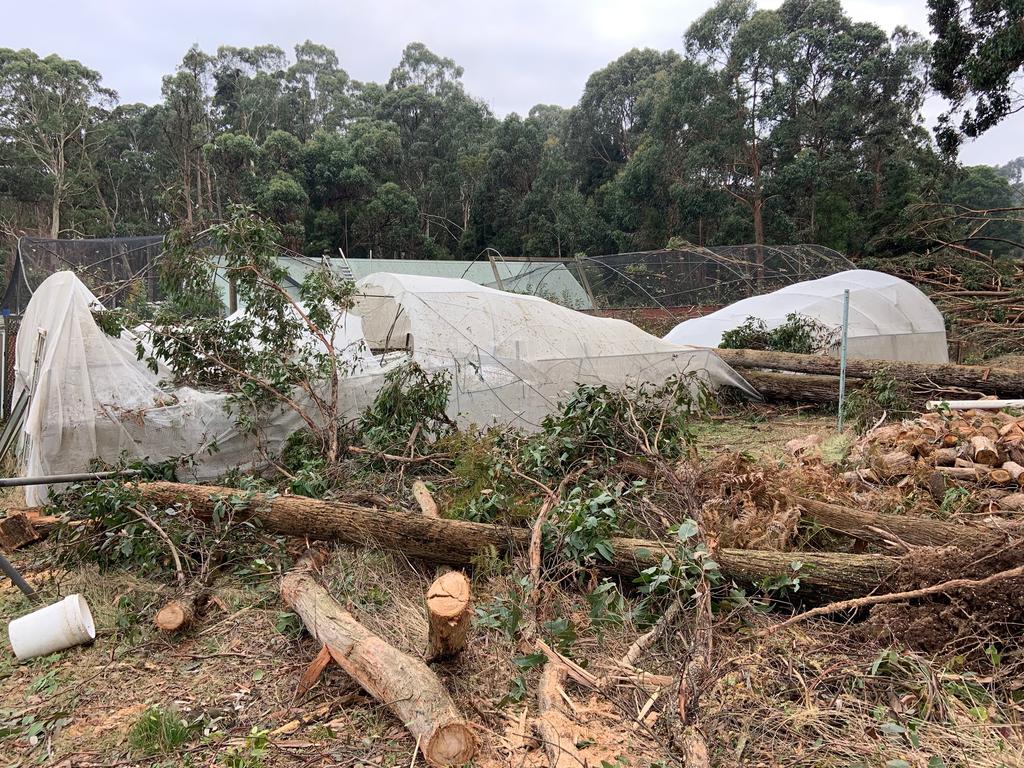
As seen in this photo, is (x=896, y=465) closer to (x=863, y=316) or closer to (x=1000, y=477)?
(x=1000, y=477)

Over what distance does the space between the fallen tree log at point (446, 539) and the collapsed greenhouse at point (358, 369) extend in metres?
1.31

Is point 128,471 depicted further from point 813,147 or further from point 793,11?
point 793,11

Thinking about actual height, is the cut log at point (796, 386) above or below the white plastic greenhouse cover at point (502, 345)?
below

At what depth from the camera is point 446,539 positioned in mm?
4012

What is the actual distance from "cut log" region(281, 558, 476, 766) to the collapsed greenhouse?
10.2ft

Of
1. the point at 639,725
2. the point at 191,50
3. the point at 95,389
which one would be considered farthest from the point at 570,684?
the point at 191,50

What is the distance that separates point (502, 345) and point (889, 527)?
4.63m

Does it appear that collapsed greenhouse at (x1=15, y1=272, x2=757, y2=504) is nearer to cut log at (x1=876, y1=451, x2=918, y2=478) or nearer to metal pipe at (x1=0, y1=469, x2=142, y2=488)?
metal pipe at (x1=0, y1=469, x2=142, y2=488)

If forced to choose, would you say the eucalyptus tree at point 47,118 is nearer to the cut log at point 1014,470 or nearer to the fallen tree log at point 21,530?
the fallen tree log at point 21,530

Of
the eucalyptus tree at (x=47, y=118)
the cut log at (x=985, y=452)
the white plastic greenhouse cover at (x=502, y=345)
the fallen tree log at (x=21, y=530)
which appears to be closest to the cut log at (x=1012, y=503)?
the cut log at (x=985, y=452)

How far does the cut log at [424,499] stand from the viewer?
4.58 meters

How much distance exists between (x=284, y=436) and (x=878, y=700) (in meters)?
5.44

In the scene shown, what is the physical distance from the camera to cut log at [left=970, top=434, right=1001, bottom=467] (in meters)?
4.80

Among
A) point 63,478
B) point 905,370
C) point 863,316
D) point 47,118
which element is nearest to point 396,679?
point 63,478
